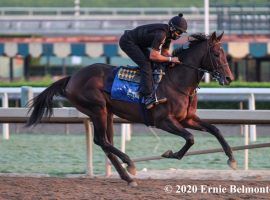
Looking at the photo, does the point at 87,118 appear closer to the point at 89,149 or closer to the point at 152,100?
the point at 89,149

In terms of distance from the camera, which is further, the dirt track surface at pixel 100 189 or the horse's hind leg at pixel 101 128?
the horse's hind leg at pixel 101 128

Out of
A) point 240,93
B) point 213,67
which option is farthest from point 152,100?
point 240,93

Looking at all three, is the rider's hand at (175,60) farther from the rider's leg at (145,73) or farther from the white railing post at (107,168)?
the white railing post at (107,168)

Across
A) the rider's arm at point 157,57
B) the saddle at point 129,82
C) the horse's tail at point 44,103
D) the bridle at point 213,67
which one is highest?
the rider's arm at point 157,57

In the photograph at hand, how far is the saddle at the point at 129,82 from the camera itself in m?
9.36

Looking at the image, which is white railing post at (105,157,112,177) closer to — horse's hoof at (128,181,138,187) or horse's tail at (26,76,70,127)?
horse's tail at (26,76,70,127)

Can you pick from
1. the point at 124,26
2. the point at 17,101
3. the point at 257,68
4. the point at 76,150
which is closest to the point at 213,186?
the point at 76,150

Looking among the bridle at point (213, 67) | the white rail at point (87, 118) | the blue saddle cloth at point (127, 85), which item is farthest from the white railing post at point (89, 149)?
the bridle at point (213, 67)

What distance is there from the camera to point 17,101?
710 inches

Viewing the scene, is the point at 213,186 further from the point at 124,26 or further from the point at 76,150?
the point at 124,26

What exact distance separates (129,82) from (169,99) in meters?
0.47

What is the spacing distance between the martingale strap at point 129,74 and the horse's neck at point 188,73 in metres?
0.32

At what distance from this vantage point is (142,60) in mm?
9320

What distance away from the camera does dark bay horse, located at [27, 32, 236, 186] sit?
30.1ft
